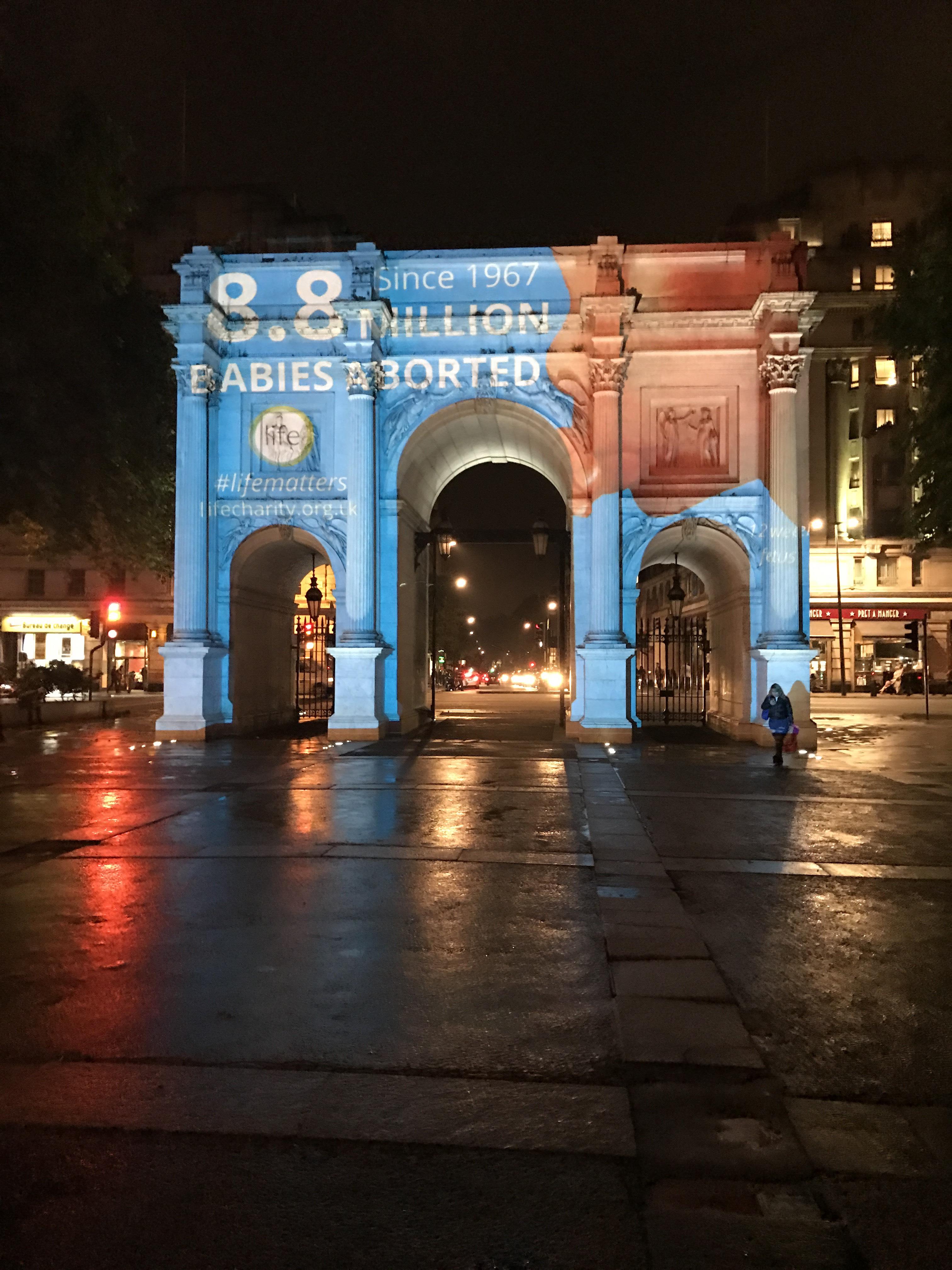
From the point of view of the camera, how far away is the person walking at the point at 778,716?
16.4m

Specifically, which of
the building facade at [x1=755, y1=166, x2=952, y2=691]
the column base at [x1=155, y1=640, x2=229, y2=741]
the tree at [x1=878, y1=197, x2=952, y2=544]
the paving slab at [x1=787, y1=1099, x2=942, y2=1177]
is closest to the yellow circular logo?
the column base at [x1=155, y1=640, x2=229, y2=741]

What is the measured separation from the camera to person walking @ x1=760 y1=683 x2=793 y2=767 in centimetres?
1641

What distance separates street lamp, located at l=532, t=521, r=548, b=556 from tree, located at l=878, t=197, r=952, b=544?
845 cm

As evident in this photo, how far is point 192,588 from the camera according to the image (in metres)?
21.5

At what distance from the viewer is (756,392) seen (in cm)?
2166

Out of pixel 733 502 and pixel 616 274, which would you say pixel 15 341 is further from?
pixel 733 502

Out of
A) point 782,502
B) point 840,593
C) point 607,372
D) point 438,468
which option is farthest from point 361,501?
point 840,593

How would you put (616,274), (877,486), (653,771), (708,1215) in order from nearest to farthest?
(708,1215)
(653,771)
(616,274)
(877,486)

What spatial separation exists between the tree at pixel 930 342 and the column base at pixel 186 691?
16.0 metres

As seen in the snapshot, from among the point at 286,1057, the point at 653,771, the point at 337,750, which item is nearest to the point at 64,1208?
the point at 286,1057

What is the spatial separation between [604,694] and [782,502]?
6.04 meters

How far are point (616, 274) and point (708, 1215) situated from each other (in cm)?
2052

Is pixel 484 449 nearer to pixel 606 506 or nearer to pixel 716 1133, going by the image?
pixel 606 506

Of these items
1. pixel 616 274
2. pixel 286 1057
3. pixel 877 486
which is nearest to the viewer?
pixel 286 1057
